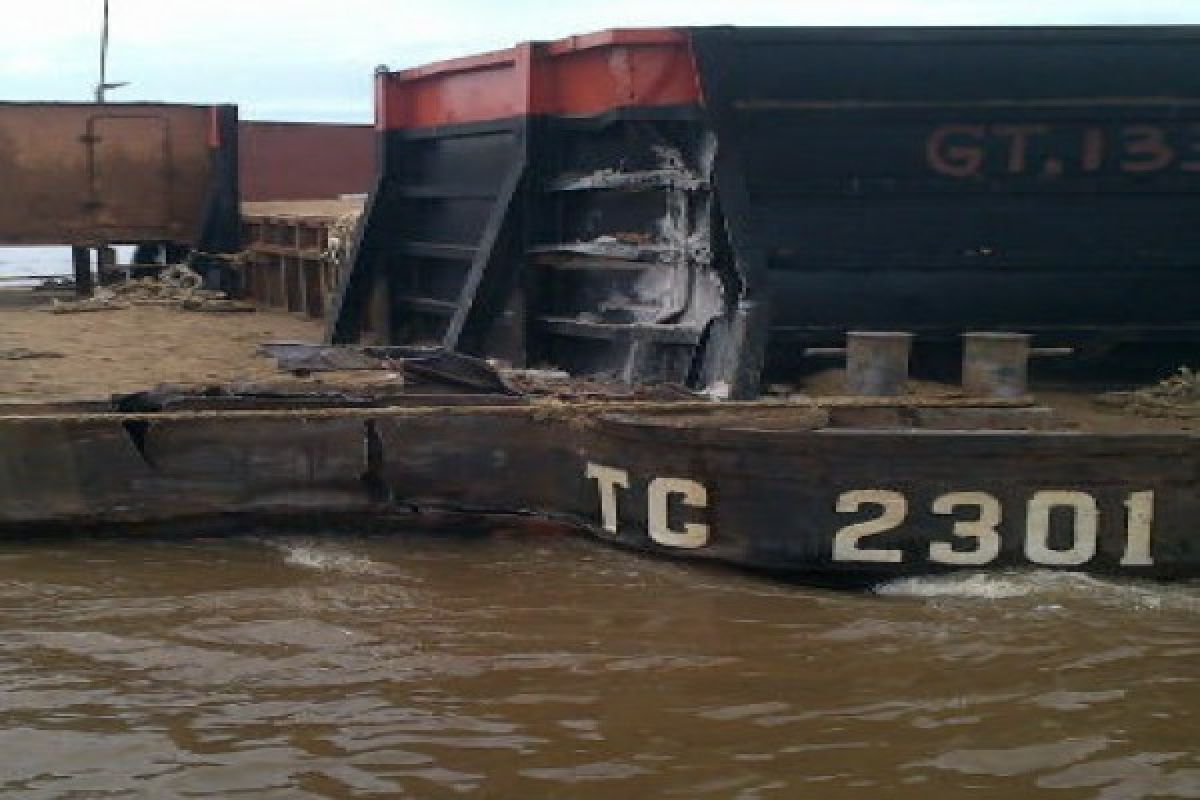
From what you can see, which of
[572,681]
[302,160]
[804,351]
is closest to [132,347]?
[804,351]

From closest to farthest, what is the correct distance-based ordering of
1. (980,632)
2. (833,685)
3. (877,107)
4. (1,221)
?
1. (833,685)
2. (980,632)
3. (877,107)
4. (1,221)

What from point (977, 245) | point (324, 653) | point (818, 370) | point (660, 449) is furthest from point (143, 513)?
point (977, 245)

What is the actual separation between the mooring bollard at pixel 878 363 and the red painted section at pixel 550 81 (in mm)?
1400

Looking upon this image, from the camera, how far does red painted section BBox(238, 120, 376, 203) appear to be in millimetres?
15992

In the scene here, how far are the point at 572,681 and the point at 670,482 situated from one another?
1.26 m

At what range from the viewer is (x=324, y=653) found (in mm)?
4473

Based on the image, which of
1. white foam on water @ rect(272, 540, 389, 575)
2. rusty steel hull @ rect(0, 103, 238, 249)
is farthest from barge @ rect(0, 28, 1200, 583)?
rusty steel hull @ rect(0, 103, 238, 249)

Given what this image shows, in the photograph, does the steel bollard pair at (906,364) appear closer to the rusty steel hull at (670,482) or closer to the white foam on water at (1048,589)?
the rusty steel hull at (670,482)

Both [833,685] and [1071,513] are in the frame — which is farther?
[1071,513]

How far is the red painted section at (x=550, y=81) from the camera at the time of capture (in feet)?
20.7

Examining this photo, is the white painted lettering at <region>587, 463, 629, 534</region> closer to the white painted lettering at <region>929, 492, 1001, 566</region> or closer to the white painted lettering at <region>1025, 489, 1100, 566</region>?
the white painted lettering at <region>929, 492, 1001, 566</region>

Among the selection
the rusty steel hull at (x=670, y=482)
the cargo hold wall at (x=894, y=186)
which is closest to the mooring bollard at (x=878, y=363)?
the cargo hold wall at (x=894, y=186)

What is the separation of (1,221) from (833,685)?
1194 centimetres

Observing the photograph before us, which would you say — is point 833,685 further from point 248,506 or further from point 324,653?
point 248,506
